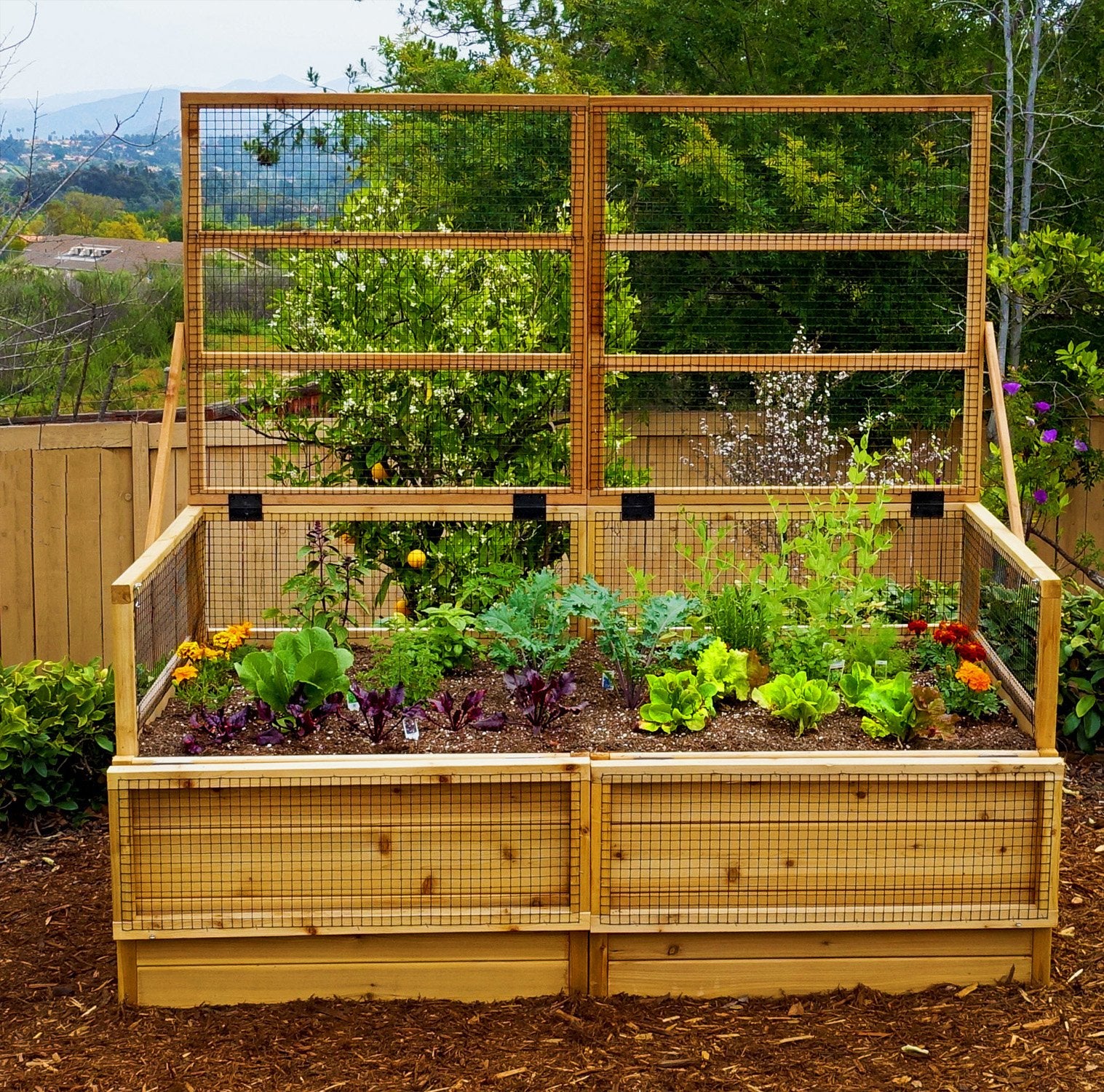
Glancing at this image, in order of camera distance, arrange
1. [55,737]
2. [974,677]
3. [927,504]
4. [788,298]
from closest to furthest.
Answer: [974,677], [927,504], [55,737], [788,298]

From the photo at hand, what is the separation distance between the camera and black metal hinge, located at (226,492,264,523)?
428 centimetres

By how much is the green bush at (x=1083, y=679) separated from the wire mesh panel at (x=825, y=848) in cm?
175

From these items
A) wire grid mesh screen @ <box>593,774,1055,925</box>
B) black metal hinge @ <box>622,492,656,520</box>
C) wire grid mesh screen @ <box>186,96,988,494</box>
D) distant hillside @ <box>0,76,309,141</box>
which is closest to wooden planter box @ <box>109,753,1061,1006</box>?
wire grid mesh screen @ <box>593,774,1055,925</box>

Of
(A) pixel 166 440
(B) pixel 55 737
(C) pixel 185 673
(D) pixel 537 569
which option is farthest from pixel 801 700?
(B) pixel 55 737

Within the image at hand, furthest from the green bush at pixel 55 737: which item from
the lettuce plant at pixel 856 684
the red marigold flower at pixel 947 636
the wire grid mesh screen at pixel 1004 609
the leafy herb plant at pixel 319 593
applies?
the wire grid mesh screen at pixel 1004 609

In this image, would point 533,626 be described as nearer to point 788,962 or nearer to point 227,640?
point 227,640

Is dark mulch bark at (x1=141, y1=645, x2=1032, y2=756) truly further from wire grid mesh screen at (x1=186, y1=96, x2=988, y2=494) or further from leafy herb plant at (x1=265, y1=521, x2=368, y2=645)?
wire grid mesh screen at (x1=186, y1=96, x2=988, y2=494)

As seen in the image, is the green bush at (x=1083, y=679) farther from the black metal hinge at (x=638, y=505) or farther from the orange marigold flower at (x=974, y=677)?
the black metal hinge at (x=638, y=505)

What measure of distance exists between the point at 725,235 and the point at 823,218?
7.33 feet

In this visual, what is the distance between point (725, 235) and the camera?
4.27 metres

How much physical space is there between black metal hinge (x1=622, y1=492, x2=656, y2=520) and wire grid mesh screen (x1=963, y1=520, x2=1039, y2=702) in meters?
1.00

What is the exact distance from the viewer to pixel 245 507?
4.29m

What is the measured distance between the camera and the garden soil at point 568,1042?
299 cm

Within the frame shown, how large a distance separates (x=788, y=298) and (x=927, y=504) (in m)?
2.85
